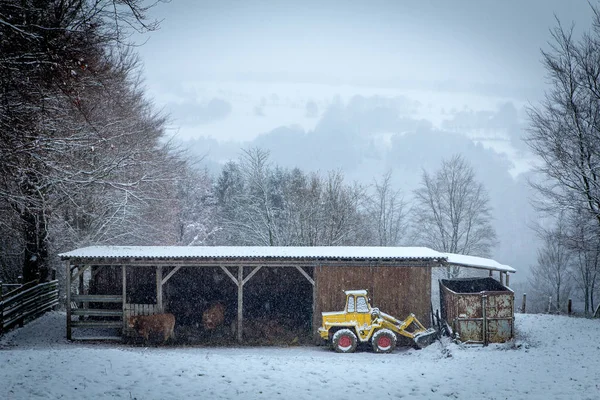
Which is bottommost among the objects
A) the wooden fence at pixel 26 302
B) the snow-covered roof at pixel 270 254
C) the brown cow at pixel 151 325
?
the brown cow at pixel 151 325

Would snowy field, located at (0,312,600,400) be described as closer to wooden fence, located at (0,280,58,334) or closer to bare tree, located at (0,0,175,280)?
wooden fence, located at (0,280,58,334)

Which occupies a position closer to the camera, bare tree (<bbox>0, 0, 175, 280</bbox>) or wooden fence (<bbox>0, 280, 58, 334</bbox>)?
bare tree (<bbox>0, 0, 175, 280</bbox>)

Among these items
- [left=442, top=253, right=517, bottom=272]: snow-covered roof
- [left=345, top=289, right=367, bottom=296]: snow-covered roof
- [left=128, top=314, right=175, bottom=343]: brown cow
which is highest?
[left=442, top=253, right=517, bottom=272]: snow-covered roof

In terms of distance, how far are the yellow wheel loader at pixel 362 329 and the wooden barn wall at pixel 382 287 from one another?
816 mm

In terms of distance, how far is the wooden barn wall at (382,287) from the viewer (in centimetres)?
1617

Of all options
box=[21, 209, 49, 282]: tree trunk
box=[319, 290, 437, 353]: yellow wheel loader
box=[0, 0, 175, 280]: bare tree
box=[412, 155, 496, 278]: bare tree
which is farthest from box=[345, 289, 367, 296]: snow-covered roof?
box=[412, 155, 496, 278]: bare tree

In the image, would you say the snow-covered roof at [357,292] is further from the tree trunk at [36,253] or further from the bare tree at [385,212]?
the bare tree at [385,212]

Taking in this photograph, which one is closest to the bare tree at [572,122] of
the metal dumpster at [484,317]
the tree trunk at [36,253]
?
the metal dumpster at [484,317]

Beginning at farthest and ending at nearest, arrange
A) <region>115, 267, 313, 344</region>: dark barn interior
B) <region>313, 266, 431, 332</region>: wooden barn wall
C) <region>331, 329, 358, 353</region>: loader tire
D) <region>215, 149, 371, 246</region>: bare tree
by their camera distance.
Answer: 1. <region>215, 149, 371, 246</region>: bare tree
2. <region>115, 267, 313, 344</region>: dark barn interior
3. <region>313, 266, 431, 332</region>: wooden barn wall
4. <region>331, 329, 358, 353</region>: loader tire

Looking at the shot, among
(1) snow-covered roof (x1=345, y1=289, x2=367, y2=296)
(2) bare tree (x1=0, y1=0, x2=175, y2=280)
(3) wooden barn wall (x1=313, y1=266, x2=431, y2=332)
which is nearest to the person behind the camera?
(2) bare tree (x1=0, y1=0, x2=175, y2=280)

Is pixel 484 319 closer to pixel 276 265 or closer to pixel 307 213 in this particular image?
pixel 276 265

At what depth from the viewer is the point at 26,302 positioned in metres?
16.2

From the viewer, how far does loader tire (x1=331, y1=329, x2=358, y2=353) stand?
48.3 ft

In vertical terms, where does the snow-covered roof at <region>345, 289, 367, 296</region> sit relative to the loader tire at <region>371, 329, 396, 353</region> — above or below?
above
